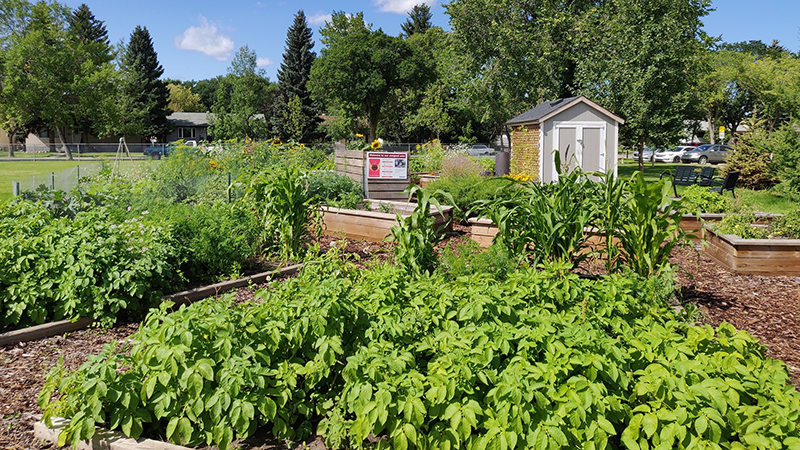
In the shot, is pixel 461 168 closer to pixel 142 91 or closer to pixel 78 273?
pixel 78 273

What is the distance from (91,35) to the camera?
2344 inches

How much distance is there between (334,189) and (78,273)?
18.6 feet

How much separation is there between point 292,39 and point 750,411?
5764 cm

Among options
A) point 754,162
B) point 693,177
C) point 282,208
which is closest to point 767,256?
point 282,208

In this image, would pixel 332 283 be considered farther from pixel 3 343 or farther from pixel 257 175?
pixel 257 175

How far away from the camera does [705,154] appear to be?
41625 millimetres

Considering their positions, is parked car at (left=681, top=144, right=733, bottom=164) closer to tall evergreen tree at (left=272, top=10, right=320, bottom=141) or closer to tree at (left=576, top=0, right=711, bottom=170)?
tree at (left=576, top=0, right=711, bottom=170)

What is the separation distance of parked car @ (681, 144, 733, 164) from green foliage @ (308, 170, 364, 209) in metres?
38.1

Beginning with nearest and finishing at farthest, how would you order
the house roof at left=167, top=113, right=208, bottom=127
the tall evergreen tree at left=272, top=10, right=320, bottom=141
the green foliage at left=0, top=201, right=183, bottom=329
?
the green foliage at left=0, top=201, right=183, bottom=329, the tall evergreen tree at left=272, top=10, right=320, bottom=141, the house roof at left=167, top=113, right=208, bottom=127

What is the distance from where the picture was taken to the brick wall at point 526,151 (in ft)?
55.9

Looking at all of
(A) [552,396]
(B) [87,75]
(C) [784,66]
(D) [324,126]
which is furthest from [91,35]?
(A) [552,396]

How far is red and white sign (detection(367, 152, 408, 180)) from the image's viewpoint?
12.3 m

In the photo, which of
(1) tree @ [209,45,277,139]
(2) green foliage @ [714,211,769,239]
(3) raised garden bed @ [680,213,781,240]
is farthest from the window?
(2) green foliage @ [714,211,769,239]

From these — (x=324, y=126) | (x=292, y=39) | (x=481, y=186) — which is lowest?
(x=481, y=186)
